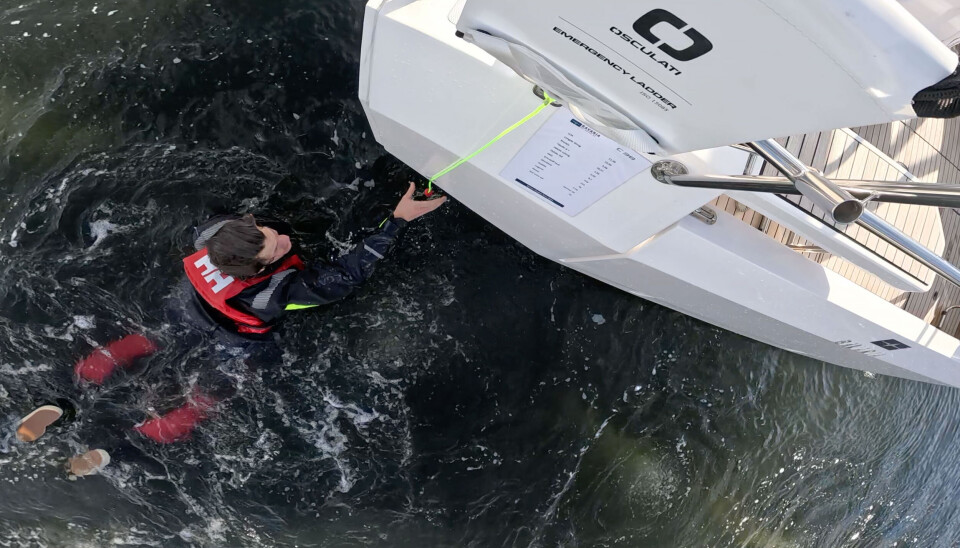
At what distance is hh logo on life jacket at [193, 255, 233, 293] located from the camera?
2859 millimetres

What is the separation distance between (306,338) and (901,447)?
13.6 feet

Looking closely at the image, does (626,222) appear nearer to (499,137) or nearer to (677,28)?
(499,137)

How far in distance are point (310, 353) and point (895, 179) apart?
2.96 meters

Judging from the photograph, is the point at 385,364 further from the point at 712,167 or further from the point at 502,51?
the point at 502,51

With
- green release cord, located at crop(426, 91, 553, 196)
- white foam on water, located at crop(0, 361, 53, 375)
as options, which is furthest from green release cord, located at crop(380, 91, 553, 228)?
white foam on water, located at crop(0, 361, 53, 375)

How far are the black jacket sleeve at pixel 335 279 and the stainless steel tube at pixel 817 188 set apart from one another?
1705 mm

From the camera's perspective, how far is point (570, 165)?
2234mm

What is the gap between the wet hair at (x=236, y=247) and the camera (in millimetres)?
2615

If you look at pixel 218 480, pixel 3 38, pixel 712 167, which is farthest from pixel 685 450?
pixel 3 38

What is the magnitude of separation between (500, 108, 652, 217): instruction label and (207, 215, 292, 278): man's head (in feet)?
3.77

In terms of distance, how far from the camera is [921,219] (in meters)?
2.67

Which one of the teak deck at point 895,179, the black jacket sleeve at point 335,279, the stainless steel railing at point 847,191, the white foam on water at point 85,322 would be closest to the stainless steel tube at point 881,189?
the stainless steel railing at point 847,191

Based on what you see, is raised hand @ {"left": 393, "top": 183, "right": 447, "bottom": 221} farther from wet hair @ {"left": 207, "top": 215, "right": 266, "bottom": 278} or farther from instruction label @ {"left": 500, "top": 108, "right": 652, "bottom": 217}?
wet hair @ {"left": 207, "top": 215, "right": 266, "bottom": 278}

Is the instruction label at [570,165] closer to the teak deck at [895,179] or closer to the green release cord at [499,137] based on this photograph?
the green release cord at [499,137]
